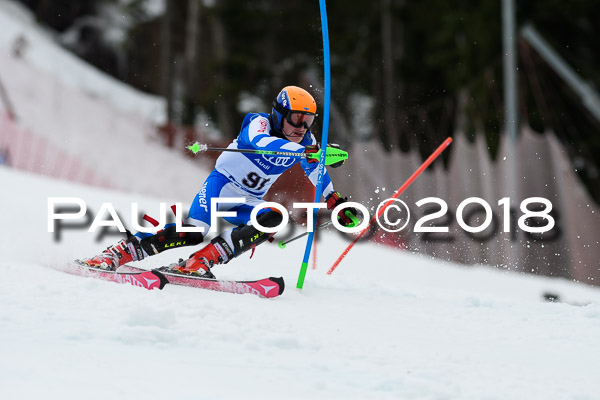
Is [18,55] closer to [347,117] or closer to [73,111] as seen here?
[73,111]

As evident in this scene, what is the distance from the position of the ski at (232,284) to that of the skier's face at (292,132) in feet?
3.31

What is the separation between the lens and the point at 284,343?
382 cm

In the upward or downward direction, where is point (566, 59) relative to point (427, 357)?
upward

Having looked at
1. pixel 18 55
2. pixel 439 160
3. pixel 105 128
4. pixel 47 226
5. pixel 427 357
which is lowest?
pixel 427 357

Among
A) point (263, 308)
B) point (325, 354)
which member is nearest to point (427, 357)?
point (325, 354)

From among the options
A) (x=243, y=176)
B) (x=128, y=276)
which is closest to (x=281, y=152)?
(x=243, y=176)

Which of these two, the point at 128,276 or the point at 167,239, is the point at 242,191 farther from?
the point at 128,276

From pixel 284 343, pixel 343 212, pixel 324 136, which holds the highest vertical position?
pixel 324 136

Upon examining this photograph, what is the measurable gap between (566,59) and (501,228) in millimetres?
9924

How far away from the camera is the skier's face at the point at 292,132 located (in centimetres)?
529

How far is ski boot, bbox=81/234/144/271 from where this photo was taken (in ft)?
17.6

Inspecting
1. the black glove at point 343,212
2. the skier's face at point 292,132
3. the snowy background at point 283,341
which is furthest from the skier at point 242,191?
the snowy background at point 283,341

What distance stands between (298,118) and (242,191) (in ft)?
2.24

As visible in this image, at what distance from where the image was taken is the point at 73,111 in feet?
77.6
